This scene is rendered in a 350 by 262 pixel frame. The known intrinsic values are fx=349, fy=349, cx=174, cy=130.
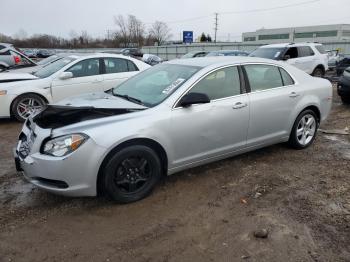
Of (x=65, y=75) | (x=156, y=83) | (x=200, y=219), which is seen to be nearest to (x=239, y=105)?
(x=156, y=83)

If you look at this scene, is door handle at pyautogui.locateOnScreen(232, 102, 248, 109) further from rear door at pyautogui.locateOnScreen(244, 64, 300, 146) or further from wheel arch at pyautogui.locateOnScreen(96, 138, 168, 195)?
wheel arch at pyautogui.locateOnScreen(96, 138, 168, 195)

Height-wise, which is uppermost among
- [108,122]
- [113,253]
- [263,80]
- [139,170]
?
[263,80]

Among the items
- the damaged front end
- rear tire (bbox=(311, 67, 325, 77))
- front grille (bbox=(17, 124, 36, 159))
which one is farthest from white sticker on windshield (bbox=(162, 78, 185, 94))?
rear tire (bbox=(311, 67, 325, 77))

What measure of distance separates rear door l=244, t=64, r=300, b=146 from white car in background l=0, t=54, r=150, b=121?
4.22 metres

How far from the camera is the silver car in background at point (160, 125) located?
353 centimetres

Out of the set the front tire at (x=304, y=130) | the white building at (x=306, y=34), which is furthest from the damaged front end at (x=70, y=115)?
the white building at (x=306, y=34)

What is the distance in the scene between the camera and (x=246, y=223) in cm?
350

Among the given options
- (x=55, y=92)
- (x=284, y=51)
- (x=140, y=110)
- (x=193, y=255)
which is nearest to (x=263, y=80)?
(x=140, y=110)

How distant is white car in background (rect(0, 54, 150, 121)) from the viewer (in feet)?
24.4

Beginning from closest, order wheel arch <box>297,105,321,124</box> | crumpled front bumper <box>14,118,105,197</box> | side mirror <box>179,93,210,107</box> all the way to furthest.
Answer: crumpled front bumper <box>14,118,105,197</box> → side mirror <box>179,93,210,107</box> → wheel arch <box>297,105,321,124</box>

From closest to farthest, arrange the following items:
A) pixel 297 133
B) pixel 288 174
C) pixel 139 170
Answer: pixel 139 170, pixel 288 174, pixel 297 133

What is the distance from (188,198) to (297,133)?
2.42 m

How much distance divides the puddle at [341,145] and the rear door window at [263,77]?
5.25 ft

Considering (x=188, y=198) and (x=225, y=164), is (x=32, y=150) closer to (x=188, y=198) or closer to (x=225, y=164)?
(x=188, y=198)
